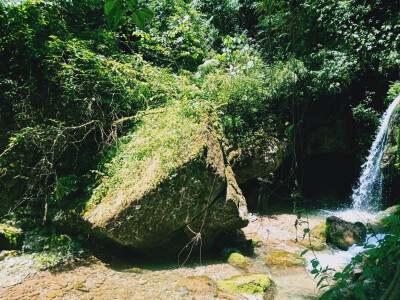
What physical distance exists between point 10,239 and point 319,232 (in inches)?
243

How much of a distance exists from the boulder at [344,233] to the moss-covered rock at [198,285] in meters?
3.03

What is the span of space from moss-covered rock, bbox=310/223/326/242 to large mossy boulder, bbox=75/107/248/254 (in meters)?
2.14

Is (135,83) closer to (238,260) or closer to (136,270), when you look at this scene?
(136,270)

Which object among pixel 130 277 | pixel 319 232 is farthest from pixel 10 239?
pixel 319 232

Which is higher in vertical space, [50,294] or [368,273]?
[368,273]

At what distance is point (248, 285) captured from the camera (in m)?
3.77

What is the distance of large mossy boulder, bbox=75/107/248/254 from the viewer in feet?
13.8

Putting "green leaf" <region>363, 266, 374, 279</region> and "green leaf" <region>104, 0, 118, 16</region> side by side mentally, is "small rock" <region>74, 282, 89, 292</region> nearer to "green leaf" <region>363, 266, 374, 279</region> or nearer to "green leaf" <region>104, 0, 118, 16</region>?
"green leaf" <region>363, 266, 374, 279</region>

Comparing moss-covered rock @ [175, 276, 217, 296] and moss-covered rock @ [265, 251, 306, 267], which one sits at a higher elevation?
moss-covered rock @ [175, 276, 217, 296]

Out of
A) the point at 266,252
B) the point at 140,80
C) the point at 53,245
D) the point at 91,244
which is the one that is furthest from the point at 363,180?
the point at 53,245

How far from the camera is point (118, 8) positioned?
1333 millimetres

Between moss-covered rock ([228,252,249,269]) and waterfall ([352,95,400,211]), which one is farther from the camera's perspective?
waterfall ([352,95,400,211])

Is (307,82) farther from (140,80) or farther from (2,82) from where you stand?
(2,82)

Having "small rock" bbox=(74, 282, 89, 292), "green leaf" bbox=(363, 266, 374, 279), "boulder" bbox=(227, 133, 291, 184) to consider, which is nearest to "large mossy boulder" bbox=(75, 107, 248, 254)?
"small rock" bbox=(74, 282, 89, 292)
